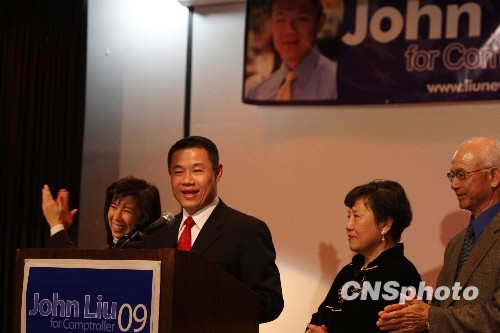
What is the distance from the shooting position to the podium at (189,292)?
228 cm

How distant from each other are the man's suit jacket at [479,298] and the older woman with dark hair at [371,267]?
216mm

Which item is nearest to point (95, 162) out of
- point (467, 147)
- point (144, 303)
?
point (467, 147)

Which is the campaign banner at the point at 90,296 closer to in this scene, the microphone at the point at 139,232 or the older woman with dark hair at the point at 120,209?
the microphone at the point at 139,232

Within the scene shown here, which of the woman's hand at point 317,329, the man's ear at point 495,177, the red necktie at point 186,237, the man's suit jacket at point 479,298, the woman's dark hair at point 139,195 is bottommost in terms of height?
the woman's hand at point 317,329

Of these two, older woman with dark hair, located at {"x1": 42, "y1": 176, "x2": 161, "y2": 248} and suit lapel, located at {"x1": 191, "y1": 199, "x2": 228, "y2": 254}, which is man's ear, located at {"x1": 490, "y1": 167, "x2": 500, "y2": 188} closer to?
suit lapel, located at {"x1": 191, "y1": 199, "x2": 228, "y2": 254}

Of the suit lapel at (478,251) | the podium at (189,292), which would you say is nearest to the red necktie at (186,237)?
the podium at (189,292)

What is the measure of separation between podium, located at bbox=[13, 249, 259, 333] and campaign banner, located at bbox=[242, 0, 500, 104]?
7.27 ft

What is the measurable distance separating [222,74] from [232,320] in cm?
280

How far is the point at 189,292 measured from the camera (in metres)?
→ 2.35

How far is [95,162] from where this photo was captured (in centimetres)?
541

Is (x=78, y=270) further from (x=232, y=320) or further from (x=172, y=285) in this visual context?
(x=232, y=320)

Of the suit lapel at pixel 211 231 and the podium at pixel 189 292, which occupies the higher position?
the suit lapel at pixel 211 231

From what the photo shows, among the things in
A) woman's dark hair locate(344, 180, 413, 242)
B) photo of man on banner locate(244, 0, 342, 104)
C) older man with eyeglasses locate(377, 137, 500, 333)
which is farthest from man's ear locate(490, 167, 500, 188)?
photo of man on banner locate(244, 0, 342, 104)

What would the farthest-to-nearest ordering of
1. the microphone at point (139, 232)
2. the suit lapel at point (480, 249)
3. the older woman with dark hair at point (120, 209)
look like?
the older woman with dark hair at point (120, 209)
the suit lapel at point (480, 249)
the microphone at point (139, 232)
